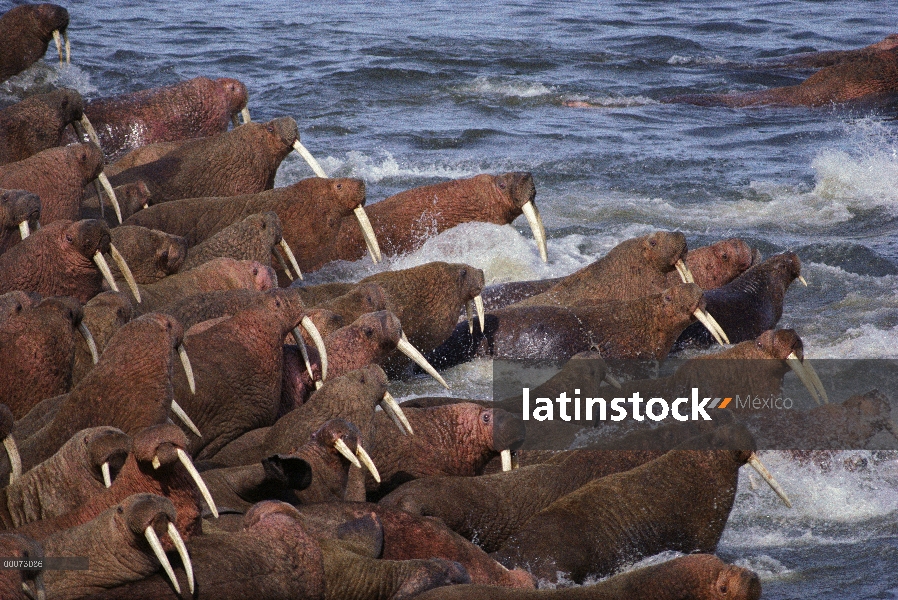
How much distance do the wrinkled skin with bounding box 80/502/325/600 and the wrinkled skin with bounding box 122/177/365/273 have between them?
5.50 m

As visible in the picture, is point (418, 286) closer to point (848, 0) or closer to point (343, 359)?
point (343, 359)

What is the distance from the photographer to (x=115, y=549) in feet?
14.2

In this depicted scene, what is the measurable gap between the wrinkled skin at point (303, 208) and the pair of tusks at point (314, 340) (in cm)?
267

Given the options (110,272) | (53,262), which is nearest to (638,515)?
(110,272)

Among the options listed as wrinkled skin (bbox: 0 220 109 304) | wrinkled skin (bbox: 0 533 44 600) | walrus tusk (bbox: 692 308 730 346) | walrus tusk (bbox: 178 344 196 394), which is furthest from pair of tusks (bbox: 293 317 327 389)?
wrinkled skin (bbox: 0 533 44 600)

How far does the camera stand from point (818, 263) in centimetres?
1177

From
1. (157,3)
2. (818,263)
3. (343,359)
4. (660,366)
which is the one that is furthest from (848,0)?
(343,359)

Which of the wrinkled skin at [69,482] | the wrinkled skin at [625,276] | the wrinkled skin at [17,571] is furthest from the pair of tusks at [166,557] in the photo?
the wrinkled skin at [625,276]

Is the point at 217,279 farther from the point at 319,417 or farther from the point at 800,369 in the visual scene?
the point at 800,369

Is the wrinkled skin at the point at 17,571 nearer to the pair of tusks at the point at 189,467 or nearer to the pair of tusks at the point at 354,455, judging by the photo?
the pair of tusks at the point at 189,467

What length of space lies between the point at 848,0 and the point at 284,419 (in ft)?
88.2

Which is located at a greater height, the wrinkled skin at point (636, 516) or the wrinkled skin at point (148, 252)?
the wrinkled skin at point (148, 252)

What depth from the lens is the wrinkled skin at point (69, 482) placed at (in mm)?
5090

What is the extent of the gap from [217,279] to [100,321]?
1.36m
